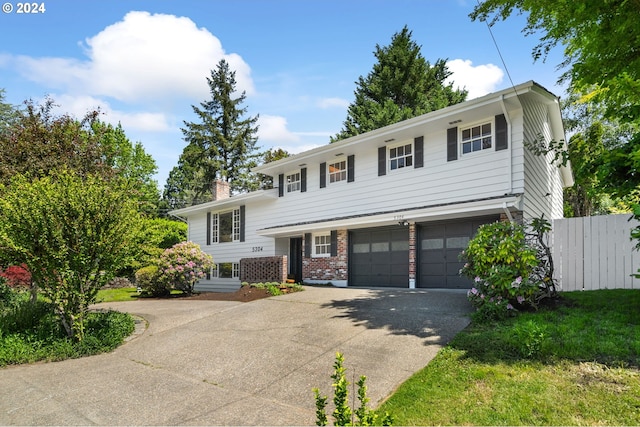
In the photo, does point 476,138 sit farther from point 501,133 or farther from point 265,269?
point 265,269

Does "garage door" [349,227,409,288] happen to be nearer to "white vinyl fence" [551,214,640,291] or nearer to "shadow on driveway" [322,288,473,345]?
"shadow on driveway" [322,288,473,345]

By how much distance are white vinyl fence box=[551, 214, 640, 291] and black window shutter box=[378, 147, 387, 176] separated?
554 cm

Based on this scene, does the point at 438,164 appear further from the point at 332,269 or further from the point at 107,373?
the point at 107,373

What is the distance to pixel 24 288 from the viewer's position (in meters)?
14.2

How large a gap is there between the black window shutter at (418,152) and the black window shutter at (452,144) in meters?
0.94

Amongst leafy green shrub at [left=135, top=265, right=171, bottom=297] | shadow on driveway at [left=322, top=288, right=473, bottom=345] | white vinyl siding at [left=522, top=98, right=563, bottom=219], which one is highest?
white vinyl siding at [left=522, top=98, right=563, bottom=219]

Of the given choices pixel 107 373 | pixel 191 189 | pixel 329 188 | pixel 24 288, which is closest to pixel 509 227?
pixel 107 373

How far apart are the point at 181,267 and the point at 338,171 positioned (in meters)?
7.04

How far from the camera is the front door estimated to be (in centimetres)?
1773

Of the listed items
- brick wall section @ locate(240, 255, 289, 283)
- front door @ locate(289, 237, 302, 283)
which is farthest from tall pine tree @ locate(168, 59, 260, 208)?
brick wall section @ locate(240, 255, 289, 283)

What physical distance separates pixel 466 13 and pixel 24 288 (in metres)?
16.8

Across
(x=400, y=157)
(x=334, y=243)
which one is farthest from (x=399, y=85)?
(x=334, y=243)

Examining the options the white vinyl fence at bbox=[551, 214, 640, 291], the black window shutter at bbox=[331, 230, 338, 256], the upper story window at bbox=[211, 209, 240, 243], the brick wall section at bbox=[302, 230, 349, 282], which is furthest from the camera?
the upper story window at bbox=[211, 209, 240, 243]

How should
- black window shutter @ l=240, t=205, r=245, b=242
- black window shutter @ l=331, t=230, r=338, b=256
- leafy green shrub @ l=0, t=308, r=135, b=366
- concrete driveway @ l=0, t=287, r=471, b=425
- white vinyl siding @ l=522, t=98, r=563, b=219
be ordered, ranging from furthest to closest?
black window shutter @ l=240, t=205, r=245, b=242
black window shutter @ l=331, t=230, r=338, b=256
white vinyl siding @ l=522, t=98, r=563, b=219
leafy green shrub @ l=0, t=308, r=135, b=366
concrete driveway @ l=0, t=287, r=471, b=425
